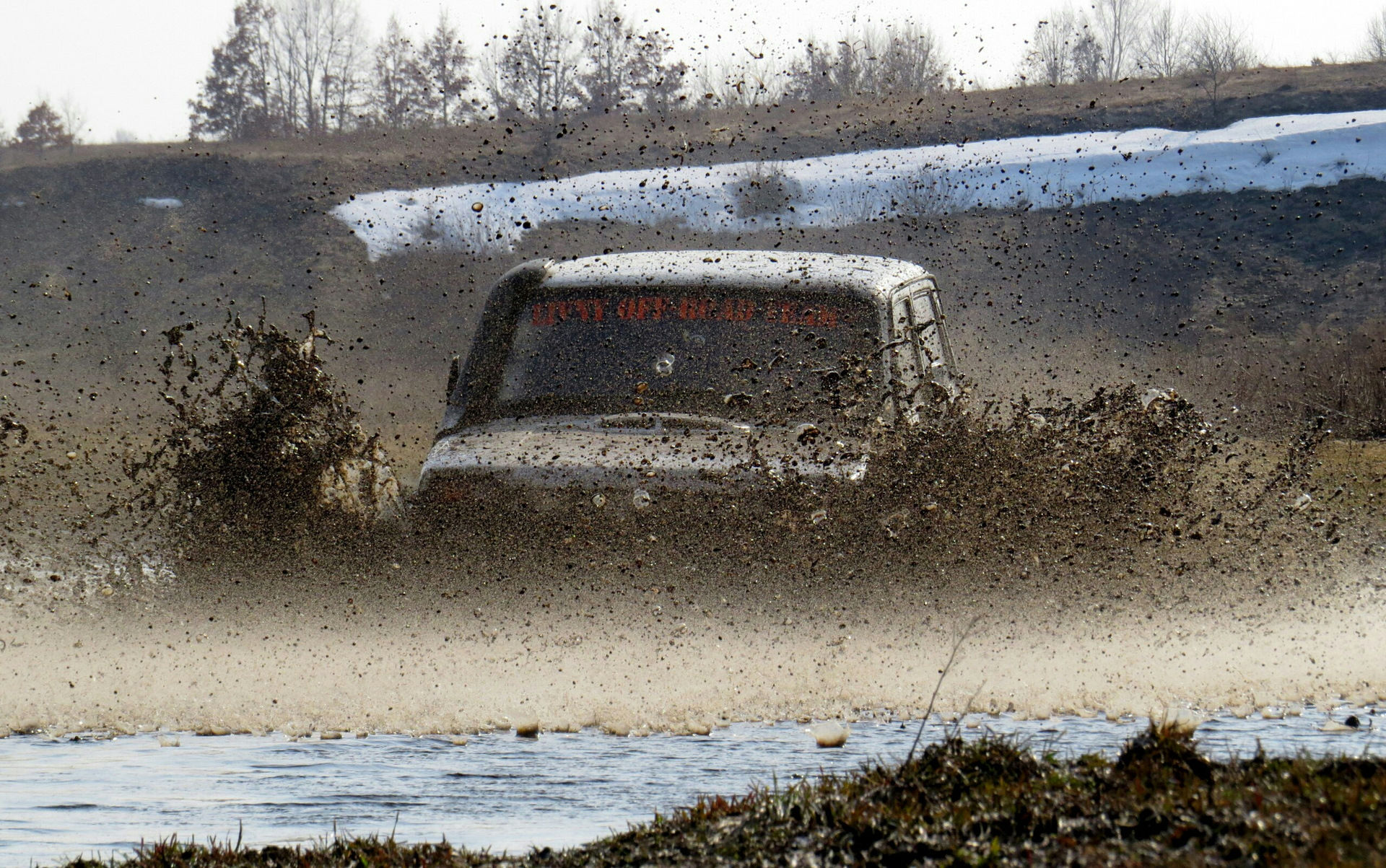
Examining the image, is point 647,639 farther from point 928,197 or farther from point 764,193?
point 764,193

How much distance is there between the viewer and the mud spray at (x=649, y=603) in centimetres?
534

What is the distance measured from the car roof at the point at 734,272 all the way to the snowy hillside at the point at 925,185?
83.4 ft

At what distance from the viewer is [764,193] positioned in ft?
113

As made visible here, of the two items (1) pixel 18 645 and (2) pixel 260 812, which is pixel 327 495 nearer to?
(1) pixel 18 645

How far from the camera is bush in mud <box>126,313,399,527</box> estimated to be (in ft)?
21.8

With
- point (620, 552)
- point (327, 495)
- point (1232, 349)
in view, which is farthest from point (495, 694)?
point (1232, 349)

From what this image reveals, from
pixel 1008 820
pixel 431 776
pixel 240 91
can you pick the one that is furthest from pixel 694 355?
pixel 240 91

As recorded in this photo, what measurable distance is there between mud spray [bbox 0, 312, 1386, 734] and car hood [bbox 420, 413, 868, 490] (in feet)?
0.56

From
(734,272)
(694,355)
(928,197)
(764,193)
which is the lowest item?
(694,355)

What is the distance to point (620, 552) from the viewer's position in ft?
19.1

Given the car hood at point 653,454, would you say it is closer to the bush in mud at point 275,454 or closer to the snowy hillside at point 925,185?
the bush in mud at point 275,454

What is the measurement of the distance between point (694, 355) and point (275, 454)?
2.00 metres

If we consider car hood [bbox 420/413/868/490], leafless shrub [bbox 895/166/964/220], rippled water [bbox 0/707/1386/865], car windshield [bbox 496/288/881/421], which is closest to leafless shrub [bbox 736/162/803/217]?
leafless shrub [bbox 895/166/964/220]

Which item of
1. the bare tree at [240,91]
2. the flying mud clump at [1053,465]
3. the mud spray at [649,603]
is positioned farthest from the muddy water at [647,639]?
the bare tree at [240,91]
